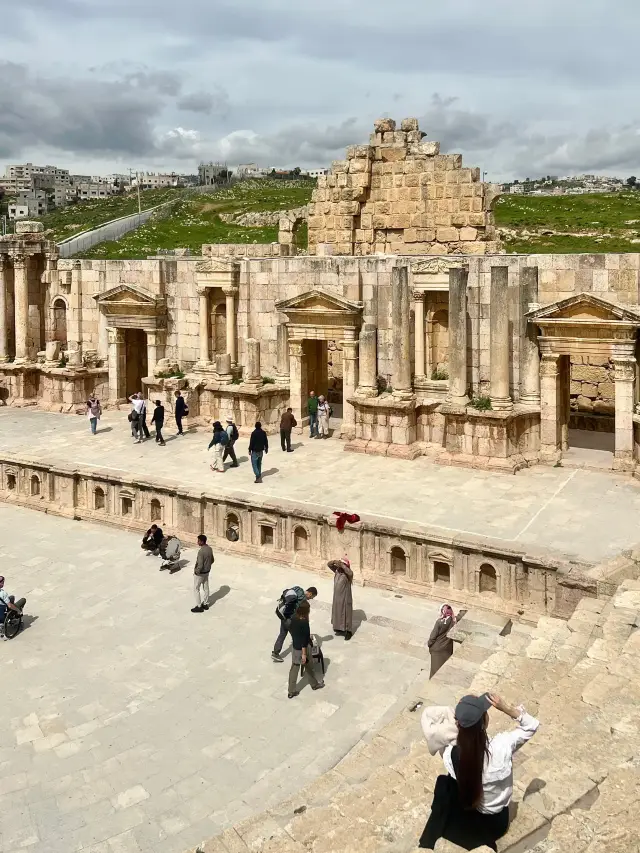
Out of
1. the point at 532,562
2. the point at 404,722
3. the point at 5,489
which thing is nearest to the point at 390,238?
the point at 5,489

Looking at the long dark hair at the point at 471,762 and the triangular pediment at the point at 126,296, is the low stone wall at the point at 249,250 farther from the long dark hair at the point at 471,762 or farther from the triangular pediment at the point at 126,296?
the long dark hair at the point at 471,762

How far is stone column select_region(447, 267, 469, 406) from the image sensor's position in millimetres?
18078

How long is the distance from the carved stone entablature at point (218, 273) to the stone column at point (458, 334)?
6434mm

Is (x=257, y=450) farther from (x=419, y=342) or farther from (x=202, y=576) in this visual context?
(x=419, y=342)

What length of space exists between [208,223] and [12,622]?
192 ft

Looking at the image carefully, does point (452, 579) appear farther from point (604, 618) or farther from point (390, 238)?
point (390, 238)

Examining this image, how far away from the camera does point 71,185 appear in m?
168

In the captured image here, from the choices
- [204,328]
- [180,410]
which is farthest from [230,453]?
[204,328]

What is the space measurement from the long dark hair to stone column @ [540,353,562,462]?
13192mm

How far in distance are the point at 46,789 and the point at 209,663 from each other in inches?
117

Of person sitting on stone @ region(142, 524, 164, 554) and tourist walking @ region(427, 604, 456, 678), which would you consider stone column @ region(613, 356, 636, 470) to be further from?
person sitting on stone @ region(142, 524, 164, 554)

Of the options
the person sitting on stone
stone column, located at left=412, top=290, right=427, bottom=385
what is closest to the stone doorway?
stone column, located at left=412, top=290, right=427, bottom=385

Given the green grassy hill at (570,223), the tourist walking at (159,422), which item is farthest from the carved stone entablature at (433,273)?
the green grassy hill at (570,223)

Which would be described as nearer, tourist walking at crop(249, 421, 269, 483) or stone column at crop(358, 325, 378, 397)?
tourist walking at crop(249, 421, 269, 483)
